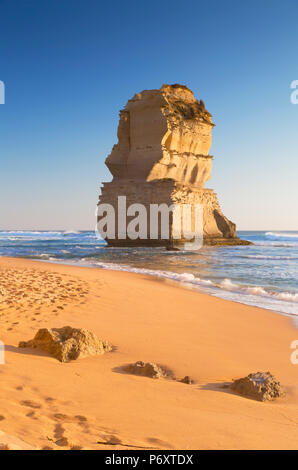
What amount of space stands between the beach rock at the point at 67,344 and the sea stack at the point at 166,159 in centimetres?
2576

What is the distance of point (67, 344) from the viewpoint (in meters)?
3.71

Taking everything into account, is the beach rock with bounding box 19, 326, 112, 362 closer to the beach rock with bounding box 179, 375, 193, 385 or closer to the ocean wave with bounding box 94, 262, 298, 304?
the beach rock with bounding box 179, 375, 193, 385

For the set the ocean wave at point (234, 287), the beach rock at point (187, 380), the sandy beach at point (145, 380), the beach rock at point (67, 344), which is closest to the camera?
the sandy beach at point (145, 380)

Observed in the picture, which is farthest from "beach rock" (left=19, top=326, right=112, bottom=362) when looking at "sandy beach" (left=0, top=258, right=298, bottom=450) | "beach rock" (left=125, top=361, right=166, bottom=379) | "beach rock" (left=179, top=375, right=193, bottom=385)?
"beach rock" (left=179, top=375, right=193, bottom=385)

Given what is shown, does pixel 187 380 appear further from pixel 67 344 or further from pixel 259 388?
pixel 67 344

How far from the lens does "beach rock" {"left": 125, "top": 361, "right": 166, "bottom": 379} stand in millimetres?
3362

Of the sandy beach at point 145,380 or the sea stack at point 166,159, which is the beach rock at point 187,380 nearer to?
the sandy beach at point 145,380

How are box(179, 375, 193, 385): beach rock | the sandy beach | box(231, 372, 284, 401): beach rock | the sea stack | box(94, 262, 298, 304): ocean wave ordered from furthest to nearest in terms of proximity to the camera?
the sea stack
box(94, 262, 298, 304): ocean wave
box(179, 375, 193, 385): beach rock
box(231, 372, 284, 401): beach rock
the sandy beach

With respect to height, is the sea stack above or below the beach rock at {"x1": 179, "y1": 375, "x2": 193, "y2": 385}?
above

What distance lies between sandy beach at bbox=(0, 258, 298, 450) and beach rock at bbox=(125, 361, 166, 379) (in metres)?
0.13

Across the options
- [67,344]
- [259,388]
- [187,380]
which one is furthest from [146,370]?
[259,388]

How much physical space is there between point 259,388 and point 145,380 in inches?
44.6

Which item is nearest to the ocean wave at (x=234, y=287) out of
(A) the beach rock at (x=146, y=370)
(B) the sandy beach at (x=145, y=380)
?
(B) the sandy beach at (x=145, y=380)

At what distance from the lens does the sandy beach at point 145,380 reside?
2023mm
